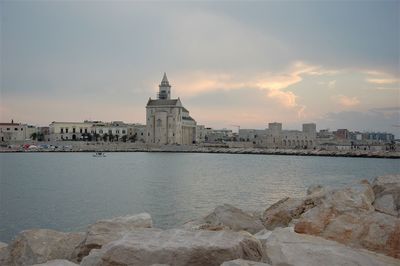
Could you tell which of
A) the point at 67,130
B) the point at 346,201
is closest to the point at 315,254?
the point at 346,201

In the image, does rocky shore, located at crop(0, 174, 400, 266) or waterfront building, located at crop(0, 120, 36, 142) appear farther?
waterfront building, located at crop(0, 120, 36, 142)

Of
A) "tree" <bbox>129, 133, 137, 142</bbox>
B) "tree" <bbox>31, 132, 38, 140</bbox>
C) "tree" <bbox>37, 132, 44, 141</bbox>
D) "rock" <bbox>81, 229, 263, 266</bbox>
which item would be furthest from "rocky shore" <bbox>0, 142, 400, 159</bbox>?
"rock" <bbox>81, 229, 263, 266</bbox>

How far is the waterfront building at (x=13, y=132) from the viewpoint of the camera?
11475 centimetres

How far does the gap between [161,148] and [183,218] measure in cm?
8337

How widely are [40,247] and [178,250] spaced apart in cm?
Result: 252

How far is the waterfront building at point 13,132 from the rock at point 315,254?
4792 inches

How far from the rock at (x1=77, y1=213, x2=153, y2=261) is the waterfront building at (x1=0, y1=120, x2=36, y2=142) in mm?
118942

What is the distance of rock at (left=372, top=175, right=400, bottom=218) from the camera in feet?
21.6

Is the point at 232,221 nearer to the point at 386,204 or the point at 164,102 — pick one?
the point at 386,204

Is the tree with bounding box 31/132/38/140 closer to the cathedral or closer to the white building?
the white building

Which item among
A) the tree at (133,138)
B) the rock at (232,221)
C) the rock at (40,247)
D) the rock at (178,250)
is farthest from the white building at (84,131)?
the rock at (178,250)

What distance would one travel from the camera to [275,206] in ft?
28.9

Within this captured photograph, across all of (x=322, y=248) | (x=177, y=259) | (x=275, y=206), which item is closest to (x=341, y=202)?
(x=322, y=248)

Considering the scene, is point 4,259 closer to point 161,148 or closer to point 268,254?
point 268,254
